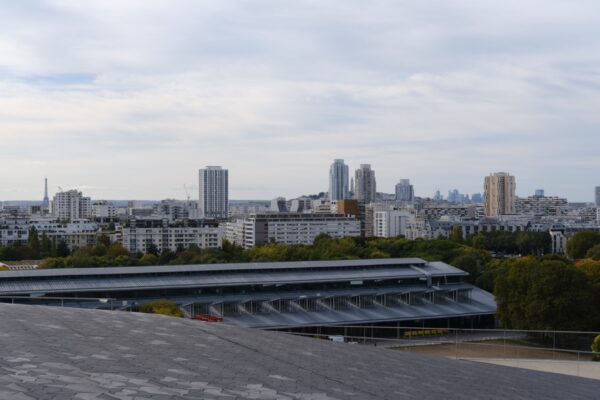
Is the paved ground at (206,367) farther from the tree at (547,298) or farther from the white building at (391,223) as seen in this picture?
the white building at (391,223)

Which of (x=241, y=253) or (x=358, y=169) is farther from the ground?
(x=358, y=169)

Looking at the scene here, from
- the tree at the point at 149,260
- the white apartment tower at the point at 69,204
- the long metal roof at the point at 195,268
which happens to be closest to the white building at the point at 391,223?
the white apartment tower at the point at 69,204

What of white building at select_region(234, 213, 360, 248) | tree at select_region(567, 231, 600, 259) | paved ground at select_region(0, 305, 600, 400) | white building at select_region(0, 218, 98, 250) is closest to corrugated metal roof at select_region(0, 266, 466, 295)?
paved ground at select_region(0, 305, 600, 400)

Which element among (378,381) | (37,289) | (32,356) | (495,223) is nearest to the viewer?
(32,356)

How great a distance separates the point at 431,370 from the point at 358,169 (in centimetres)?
16460

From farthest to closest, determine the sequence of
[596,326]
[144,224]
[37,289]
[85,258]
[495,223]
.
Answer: [495,223] < [144,224] < [85,258] < [37,289] < [596,326]

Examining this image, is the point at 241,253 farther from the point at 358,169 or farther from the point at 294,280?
the point at 358,169

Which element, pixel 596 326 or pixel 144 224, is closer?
pixel 596 326

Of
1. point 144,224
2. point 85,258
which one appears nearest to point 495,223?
point 144,224

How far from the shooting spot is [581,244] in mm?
65188

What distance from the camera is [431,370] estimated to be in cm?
999

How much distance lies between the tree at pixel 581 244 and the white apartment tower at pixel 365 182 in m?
105

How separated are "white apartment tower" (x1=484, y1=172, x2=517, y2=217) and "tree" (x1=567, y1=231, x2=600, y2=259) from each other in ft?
318

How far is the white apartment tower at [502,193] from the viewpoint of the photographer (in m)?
162
